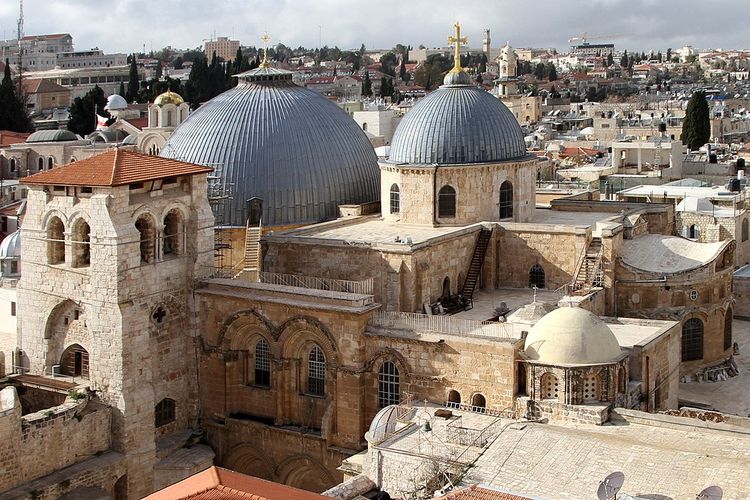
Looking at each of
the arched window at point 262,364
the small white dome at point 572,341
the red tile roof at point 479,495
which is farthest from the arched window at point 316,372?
the red tile roof at point 479,495

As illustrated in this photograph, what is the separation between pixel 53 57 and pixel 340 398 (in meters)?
173

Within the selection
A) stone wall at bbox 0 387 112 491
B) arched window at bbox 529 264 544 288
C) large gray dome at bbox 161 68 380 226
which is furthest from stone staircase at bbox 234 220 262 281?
arched window at bbox 529 264 544 288

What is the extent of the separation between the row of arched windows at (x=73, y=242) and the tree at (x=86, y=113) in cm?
6158

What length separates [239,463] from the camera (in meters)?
32.6

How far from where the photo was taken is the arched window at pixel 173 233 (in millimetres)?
31969

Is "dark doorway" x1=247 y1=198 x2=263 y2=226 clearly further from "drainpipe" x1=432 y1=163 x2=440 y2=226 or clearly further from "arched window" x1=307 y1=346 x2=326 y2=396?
"arched window" x1=307 y1=346 x2=326 y2=396

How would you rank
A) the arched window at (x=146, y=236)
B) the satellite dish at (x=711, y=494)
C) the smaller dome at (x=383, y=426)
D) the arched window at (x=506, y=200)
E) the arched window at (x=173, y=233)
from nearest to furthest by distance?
the satellite dish at (x=711, y=494)
the smaller dome at (x=383, y=426)
the arched window at (x=146, y=236)
the arched window at (x=173, y=233)
the arched window at (x=506, y=200)

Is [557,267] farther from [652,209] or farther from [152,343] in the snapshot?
[152,343]

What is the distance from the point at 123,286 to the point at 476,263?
1115 cm

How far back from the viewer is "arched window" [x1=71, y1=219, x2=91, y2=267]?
30609mm

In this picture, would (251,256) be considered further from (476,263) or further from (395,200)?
(476,263)

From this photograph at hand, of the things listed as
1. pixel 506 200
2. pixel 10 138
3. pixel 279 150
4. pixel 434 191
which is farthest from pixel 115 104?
pixel 506 200

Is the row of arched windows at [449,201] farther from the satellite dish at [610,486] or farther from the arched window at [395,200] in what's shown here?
the satellite dish at [610,486]

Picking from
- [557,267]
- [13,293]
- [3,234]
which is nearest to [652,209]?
[557,267]
